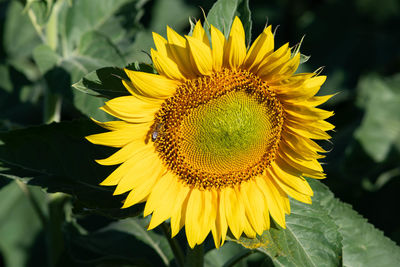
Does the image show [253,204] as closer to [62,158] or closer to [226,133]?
[226,133]

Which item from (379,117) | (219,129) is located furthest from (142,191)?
(379,117)

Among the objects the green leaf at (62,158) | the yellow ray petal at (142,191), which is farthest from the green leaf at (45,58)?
the yellow ray petal at (142,191)

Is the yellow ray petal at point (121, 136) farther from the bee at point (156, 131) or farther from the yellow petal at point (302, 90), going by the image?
the yellow petal at point (302, 90)

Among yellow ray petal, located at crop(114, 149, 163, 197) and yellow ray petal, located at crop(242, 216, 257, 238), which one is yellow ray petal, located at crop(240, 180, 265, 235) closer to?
yellow ray petal, located at crop(242, 216, 257, 238)

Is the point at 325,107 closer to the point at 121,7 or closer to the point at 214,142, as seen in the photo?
the point at 121,7

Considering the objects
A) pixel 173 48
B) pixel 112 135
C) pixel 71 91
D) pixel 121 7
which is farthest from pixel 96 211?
pixel 121 7
